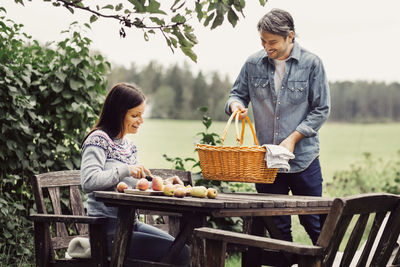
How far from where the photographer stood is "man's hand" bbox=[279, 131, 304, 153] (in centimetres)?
358

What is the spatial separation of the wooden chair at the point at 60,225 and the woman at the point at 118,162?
4.9 inches

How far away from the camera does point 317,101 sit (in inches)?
146

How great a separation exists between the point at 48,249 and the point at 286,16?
199cm

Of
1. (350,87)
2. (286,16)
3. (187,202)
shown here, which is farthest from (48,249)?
(350,87)

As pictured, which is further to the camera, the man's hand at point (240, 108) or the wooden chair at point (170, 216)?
the wooden chair at point (170, 216)

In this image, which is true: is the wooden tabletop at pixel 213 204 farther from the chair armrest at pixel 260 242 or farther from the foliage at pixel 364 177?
the foliage at pixel 364 177

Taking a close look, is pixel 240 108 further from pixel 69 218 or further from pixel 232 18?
pixel 69 218

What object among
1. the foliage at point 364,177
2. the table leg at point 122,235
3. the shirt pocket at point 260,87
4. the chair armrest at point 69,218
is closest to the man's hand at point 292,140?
the shirt pocket at point 260,87

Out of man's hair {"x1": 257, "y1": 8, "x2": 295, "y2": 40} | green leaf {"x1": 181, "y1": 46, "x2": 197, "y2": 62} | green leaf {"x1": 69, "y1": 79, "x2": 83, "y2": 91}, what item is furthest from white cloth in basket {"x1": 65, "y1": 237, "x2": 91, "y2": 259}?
green leaf {"x1": 69, "y1": 79, "x2": 83, "y2": 91}

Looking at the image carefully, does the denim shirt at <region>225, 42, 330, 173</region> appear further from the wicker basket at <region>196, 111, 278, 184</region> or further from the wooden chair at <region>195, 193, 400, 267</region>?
the wooden chair at <region>195, 193, 400, 267</region>

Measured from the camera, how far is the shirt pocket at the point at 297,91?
3734 mm

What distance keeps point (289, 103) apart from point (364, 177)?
5.11m

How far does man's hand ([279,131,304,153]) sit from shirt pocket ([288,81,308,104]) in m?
0.25

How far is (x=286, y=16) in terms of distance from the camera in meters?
3.62
